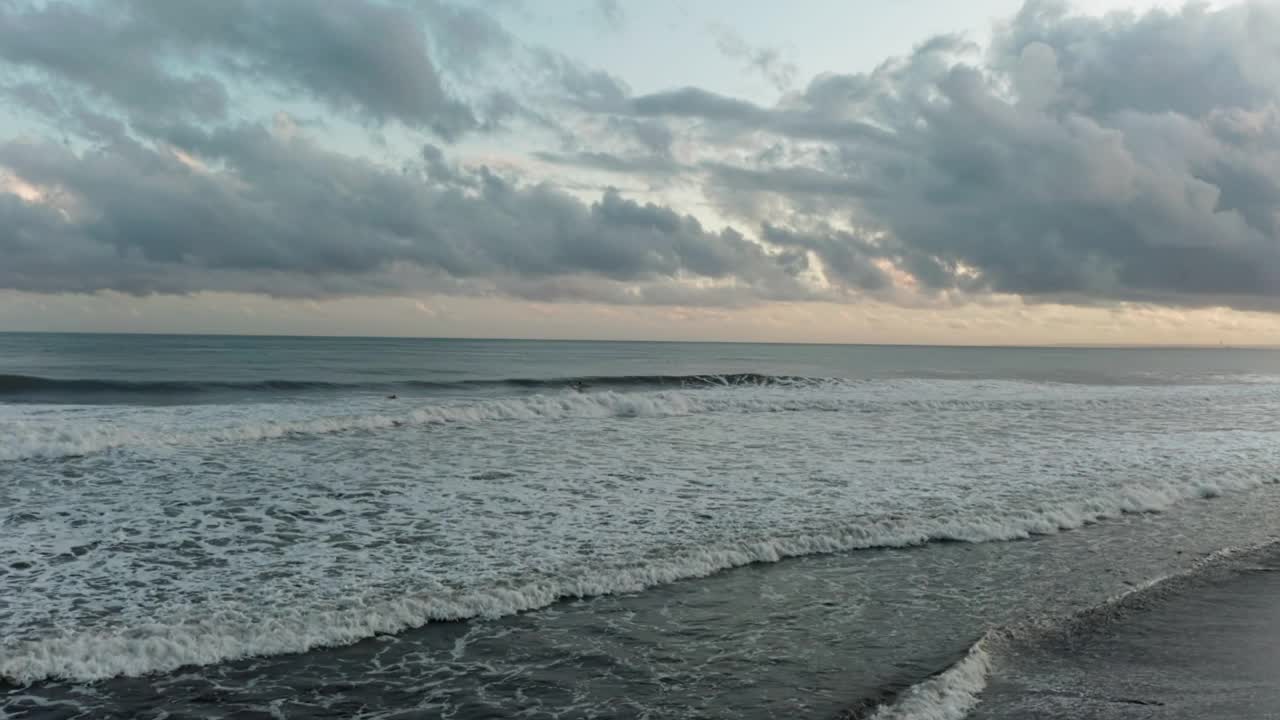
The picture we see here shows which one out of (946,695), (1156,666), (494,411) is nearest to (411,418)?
(494,411)

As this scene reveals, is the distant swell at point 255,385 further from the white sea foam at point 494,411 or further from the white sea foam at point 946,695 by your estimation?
the white sea foam at point 946,695

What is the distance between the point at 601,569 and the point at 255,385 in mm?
33241

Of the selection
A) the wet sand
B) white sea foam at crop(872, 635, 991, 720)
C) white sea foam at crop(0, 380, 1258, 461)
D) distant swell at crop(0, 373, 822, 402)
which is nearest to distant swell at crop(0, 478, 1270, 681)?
white sea foam at crop(872, 635, 991, 720)

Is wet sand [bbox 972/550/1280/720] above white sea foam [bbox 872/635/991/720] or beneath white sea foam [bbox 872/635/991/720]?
above

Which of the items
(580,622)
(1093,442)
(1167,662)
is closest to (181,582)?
(580,622)

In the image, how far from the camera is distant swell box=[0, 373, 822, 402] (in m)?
32.0

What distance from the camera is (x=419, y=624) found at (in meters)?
7.68

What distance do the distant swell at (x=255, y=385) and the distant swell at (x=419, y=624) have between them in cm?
2758

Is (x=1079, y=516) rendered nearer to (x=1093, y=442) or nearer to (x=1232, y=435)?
(x=1093, y=442)

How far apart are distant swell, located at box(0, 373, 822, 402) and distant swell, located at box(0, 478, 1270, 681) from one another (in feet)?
90.5

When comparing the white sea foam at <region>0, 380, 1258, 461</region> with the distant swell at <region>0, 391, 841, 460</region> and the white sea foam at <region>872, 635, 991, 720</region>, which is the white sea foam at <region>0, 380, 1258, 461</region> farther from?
the white sea foam at <region>872, 635, 991, 720</region>

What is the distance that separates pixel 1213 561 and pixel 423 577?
32.1ft

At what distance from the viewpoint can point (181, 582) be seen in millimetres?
8727

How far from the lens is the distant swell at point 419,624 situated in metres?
6.44
